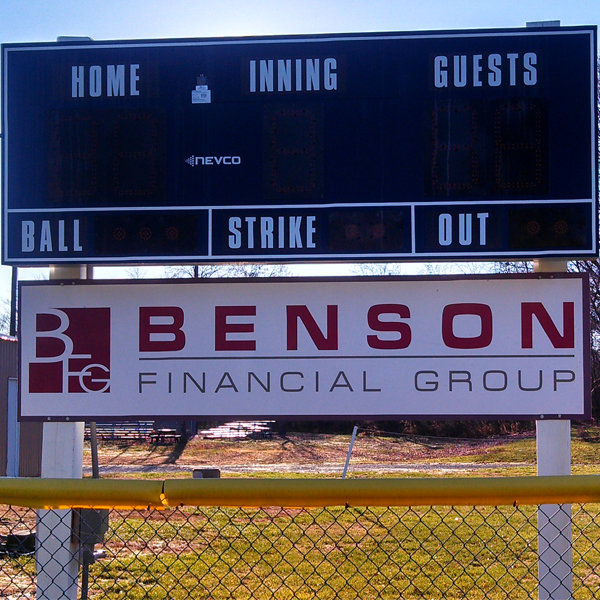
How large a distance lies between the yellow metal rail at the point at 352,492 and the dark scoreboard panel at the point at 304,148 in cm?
253

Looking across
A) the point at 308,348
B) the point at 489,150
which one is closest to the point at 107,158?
the point at 308,348

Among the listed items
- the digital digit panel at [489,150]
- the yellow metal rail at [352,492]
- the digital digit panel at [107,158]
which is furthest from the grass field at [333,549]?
the digital digit panel at [107,158]

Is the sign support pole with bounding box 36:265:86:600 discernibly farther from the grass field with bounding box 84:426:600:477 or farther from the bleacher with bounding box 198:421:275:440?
the bleacher with bounding box 198:421:275:440

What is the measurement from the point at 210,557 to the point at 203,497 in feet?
17.7

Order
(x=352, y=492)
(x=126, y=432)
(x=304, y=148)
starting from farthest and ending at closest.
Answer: (x=126, y=432) → (x=304, y=148) → (x=352, y=492)

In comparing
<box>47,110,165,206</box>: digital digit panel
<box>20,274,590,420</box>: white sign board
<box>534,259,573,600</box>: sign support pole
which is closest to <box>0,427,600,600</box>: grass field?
<box>534,259,573,600</box>: sign support pole

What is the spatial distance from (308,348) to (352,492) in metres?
2.66

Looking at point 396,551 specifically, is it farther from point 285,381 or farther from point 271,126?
point 271,126

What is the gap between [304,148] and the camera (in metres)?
5.04

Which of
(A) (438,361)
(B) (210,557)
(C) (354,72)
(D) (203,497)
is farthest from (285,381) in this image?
(B) (210,557)

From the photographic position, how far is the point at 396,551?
751 cm

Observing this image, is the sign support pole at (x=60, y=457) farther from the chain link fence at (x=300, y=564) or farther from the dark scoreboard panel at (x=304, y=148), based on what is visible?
the dark scoreboard panel at (x=304, y=148)

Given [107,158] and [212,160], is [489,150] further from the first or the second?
[107,158]

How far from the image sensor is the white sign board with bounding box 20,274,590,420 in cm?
506
